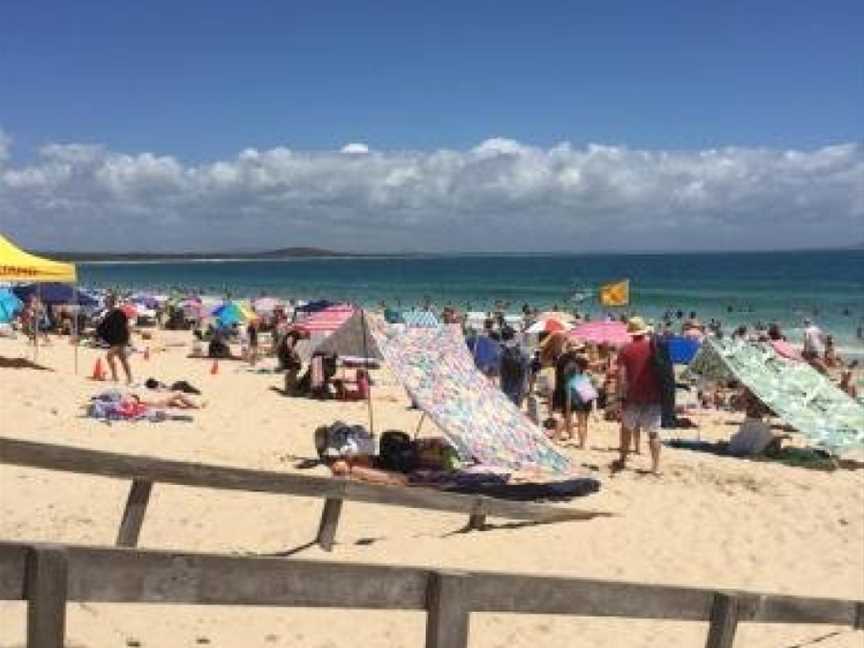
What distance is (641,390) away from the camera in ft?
38.1

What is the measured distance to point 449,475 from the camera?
33.9ft

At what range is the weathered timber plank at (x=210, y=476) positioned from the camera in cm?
568

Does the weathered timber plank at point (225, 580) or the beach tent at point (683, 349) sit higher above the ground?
the weathered timber plank at point (225, 580)

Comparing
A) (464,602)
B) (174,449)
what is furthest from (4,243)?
(464,602)

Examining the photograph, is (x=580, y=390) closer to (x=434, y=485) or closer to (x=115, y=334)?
(x=434, y=485)

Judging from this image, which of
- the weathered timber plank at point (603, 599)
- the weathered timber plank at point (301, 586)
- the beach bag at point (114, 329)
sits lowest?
the beach bag at point (114, 329)

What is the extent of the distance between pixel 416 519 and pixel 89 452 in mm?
3638

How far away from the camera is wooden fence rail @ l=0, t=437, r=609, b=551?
18.7 feet

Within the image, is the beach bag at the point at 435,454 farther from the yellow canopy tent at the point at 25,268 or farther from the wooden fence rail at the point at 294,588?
the yellow canopy tent at the point at 25,268

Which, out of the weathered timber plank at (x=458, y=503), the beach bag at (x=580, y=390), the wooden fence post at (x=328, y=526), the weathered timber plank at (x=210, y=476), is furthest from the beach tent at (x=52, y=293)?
the weathered timber plank at (x=210, y=476)

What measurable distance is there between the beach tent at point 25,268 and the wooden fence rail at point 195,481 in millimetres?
11942

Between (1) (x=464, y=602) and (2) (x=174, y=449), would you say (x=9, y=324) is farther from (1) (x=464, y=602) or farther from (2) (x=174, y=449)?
(1) (x=464, y=602)

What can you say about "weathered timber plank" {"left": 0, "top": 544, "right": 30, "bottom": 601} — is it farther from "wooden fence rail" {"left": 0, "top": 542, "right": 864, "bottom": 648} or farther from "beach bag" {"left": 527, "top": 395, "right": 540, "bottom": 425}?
"beach bag" {"left": 527, "top": 395, "right": 540, "bottom": 425}

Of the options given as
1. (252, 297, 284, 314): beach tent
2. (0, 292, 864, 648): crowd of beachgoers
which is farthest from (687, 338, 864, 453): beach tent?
(252, 297, 284, 314): beach tent
